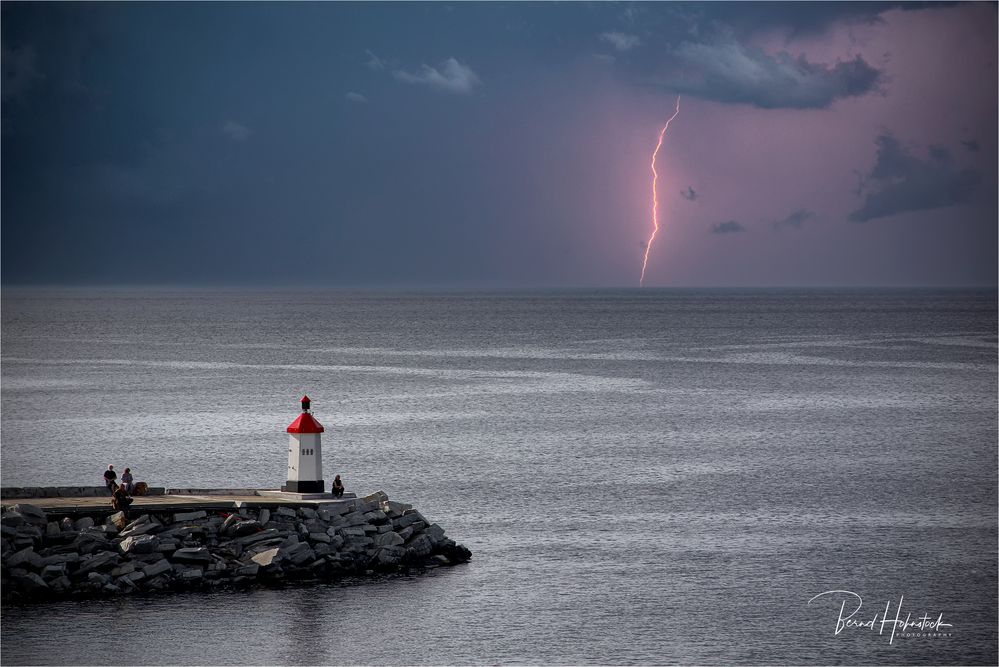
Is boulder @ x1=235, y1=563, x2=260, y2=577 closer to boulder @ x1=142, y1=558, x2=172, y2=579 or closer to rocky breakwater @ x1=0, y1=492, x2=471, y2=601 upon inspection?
rocky breakwater @ x1=0, y1=492, x2=471, y2=601

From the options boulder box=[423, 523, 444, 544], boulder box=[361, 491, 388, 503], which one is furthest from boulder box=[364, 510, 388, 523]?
boulder box=[423, 523, 444, 544]

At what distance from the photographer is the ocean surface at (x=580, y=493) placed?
90.8 feet

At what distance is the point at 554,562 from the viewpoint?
3394cm

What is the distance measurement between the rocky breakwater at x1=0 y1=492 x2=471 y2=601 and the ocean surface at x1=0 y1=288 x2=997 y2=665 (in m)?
0.81

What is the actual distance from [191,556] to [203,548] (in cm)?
33

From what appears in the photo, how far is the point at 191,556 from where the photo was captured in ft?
99.8


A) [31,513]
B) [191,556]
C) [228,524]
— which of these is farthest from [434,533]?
[31,513]

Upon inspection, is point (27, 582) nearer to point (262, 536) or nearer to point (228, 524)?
point (228, 524)

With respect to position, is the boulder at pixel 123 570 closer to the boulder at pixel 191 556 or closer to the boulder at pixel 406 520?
the boulder at pixel 191 556

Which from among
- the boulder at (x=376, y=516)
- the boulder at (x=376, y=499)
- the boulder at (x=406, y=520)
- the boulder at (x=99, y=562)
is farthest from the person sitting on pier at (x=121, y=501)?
the boulder at (x=406, y=520)

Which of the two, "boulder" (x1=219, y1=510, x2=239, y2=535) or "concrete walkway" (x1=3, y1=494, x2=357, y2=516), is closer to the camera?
"concrete walkway" (x1=3, y1=494, x2=357, y2=516)

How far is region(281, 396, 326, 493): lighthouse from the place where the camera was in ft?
109

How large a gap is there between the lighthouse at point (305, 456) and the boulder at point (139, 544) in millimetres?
4271

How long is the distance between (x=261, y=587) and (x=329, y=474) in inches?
703
